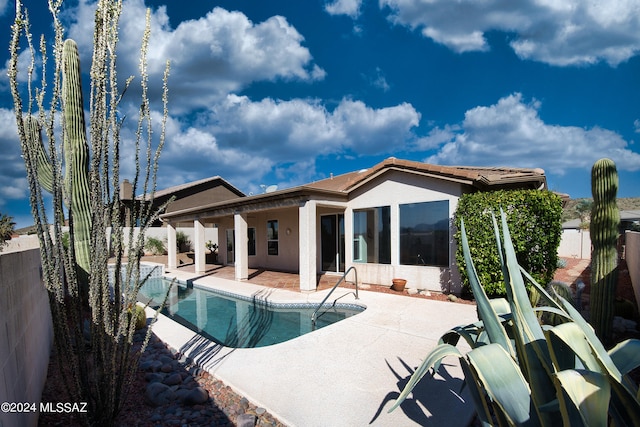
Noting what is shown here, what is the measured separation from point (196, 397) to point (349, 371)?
219cm

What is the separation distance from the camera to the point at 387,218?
11555mm

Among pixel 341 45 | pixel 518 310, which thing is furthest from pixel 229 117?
pixel 518 310

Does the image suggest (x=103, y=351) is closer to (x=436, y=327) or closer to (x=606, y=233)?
(x=436, y=327)

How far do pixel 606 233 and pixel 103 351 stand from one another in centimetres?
784

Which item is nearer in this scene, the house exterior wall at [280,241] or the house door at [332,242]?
the house door at [332,242]

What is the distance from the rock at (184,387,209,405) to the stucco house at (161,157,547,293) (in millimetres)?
7160

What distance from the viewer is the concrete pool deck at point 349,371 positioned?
139 inches

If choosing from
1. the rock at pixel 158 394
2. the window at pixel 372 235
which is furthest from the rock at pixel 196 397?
the window at pixel 372 235

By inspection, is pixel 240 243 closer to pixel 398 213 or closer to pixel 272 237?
pixel 272 237

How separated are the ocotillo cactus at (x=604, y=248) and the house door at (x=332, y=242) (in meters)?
9.22

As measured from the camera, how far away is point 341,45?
2248 cm

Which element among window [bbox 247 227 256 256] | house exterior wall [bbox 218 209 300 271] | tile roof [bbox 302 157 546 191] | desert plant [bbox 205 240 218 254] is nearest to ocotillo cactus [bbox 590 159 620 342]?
tile roof [bbox 302 157 546 191]

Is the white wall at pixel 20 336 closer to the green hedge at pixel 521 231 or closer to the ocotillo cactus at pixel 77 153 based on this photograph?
the ocotillo cactus at pixel 77 153

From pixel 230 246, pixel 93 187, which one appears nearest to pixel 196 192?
pixel 230 246
